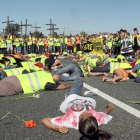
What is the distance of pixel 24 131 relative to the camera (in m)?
3.80

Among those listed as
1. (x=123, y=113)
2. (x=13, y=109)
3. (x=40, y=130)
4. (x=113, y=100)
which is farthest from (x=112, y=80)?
(x=40, y=130)

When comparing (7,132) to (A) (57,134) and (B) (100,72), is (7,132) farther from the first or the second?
(B) (100,72)

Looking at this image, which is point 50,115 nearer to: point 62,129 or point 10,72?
point 62,129

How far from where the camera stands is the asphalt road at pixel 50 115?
143 inches

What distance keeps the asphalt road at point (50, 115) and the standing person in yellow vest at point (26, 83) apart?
0.57 feet

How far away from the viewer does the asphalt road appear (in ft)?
11.9

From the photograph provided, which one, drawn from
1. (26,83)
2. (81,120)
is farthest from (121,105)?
(26,83)

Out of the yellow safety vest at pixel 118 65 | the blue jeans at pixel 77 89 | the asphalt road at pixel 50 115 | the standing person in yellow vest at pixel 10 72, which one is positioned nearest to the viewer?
the asphalt road at pixel 50 115

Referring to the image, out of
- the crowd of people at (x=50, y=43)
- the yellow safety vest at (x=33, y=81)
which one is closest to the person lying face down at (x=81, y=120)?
the yellow safety vest at (x=33, y=81)

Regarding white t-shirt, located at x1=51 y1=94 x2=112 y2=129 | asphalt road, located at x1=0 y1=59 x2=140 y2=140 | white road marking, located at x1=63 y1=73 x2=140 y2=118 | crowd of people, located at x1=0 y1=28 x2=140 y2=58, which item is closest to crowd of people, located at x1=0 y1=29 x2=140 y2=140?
white t-shirt, located at x1=51 y1=94 x2=112 y2=129

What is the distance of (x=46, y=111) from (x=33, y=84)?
57.9 inches

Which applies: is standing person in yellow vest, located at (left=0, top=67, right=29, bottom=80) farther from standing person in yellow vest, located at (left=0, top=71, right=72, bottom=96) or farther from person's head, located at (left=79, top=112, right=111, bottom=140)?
person's head, located at (left=79, top=112, right=111, bottom=140)

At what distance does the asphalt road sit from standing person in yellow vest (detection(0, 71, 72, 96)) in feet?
0.57

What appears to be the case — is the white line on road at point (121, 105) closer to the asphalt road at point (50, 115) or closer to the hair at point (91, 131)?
the asphalt road at point (50, 115)
